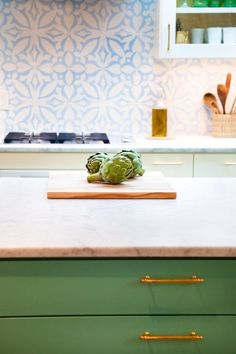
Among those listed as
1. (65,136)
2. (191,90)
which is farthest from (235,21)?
(65,136)

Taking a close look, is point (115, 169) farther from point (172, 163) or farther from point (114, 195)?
point (172, 163)

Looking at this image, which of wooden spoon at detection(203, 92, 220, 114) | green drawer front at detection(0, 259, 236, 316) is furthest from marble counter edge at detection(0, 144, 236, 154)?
green drawer front at detection(0, 259, 236, 316)

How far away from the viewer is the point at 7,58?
3.86m

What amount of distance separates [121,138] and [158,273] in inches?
99.1

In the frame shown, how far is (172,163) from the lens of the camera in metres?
3.30

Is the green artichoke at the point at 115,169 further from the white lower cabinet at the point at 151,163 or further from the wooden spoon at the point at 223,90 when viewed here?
the wooden spoon at the point at 223,90

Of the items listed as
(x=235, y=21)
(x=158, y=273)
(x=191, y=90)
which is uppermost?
(x=235, y=21)

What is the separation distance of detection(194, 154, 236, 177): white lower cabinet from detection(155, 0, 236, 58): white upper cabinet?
0.68 meters

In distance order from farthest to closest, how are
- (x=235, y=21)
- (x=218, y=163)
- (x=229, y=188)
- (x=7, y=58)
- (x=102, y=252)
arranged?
(x=7, y=58) → (x=235, y=21) → (x=218, y=163) → (x=229, y=188) → (x=102, y=252)

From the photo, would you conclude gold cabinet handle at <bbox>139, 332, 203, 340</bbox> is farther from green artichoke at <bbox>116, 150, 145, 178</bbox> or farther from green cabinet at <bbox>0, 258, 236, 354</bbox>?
green artichoke at <bbox>116, 150, 145, 178</bbox>

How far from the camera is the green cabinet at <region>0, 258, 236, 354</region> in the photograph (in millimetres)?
1388

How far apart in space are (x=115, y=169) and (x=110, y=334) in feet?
2.30

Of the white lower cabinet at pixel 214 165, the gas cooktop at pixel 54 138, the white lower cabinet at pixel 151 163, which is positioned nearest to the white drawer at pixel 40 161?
the white lower cabinet at pixel 151 163

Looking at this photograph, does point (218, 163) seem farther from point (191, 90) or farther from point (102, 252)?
point (102, 252)
